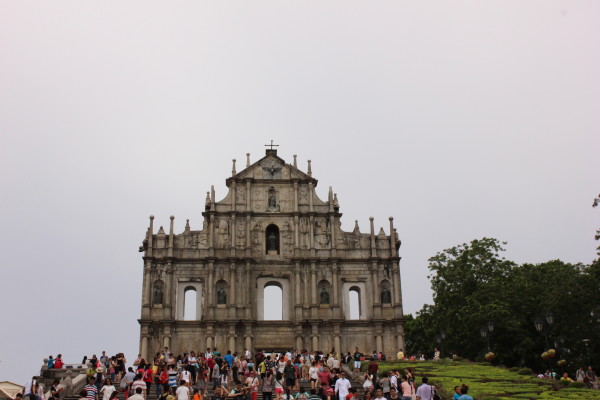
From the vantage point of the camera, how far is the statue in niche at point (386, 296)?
44.4 meters

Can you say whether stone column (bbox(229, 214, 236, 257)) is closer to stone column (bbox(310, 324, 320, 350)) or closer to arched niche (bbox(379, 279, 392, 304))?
stone column (bbox(310, 324, 320, 350))

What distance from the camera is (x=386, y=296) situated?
44.6 meters

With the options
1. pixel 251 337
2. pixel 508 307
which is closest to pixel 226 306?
pixel 251 337

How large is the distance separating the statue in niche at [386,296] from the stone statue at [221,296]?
10648mm

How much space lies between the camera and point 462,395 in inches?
682

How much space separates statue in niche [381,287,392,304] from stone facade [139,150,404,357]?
0.23ft

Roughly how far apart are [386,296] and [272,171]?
40.1 ft

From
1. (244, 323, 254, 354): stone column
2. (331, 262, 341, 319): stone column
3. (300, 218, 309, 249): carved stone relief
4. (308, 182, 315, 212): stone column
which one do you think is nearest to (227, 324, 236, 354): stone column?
(244, 323, 254, 354): stone column

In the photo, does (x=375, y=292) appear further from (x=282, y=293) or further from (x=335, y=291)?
(x=282, y=293)

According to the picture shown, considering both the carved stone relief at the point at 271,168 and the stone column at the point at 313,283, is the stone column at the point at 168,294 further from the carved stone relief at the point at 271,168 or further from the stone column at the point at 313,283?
the carved stone relief at the point at 271,168

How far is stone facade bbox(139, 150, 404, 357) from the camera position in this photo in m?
42.8

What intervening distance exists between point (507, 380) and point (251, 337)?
63.9 ft

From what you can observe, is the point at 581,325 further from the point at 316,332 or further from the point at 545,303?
the point at 316,332

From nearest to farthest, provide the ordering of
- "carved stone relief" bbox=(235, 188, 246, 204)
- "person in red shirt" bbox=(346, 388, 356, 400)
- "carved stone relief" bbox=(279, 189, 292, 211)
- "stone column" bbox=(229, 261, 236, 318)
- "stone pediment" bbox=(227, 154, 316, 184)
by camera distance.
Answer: "person in red shirt" bbox=(346, 388, 356, 400)
"stone column" bbox=(229, 261, 236, 318)
"carved stone relief" bbox=(235, 188, 246, 204)
"carved stone relief" bbox=(279, 189, 292, 211)
"stone pediment" bbox=(227, 154, 316, 184)
